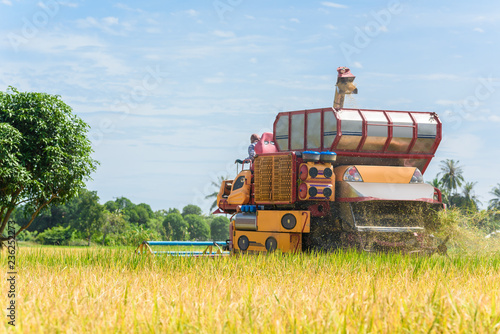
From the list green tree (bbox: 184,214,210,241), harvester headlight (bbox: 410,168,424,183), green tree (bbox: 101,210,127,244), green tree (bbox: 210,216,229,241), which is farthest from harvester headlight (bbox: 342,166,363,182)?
green tree (bbox: 184,214,210,241)

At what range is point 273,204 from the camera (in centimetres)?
1356

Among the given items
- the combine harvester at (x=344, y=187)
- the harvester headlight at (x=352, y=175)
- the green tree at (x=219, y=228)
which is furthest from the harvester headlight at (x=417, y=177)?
the green tree at (x=219, y=228)

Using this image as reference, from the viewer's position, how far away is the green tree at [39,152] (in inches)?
900

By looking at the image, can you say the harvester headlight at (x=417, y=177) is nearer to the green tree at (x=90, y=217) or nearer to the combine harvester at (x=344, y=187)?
the combine harvester at (x=344, y=187)

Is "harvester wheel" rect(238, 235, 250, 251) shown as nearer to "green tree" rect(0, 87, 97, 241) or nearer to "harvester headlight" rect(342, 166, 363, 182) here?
"harvester headlight" rect(342, 166, 363, 182)

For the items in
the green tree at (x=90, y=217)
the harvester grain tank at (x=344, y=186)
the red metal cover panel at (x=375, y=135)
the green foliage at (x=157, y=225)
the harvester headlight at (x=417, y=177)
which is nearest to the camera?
the harvester grain tank at (x=344, y=186)

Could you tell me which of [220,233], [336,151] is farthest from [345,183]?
[220,233]

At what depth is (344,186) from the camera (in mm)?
12914

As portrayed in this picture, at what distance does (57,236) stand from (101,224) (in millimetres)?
7114

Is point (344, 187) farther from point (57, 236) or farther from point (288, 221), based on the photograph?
point (57, 236)

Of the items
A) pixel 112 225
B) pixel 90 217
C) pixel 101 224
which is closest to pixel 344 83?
pixel 101 224

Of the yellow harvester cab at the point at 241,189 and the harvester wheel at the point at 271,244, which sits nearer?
the harvester wheel at the point at 271,244

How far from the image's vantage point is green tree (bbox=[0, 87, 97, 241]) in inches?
900

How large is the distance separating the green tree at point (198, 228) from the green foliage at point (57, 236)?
63.3 ft
